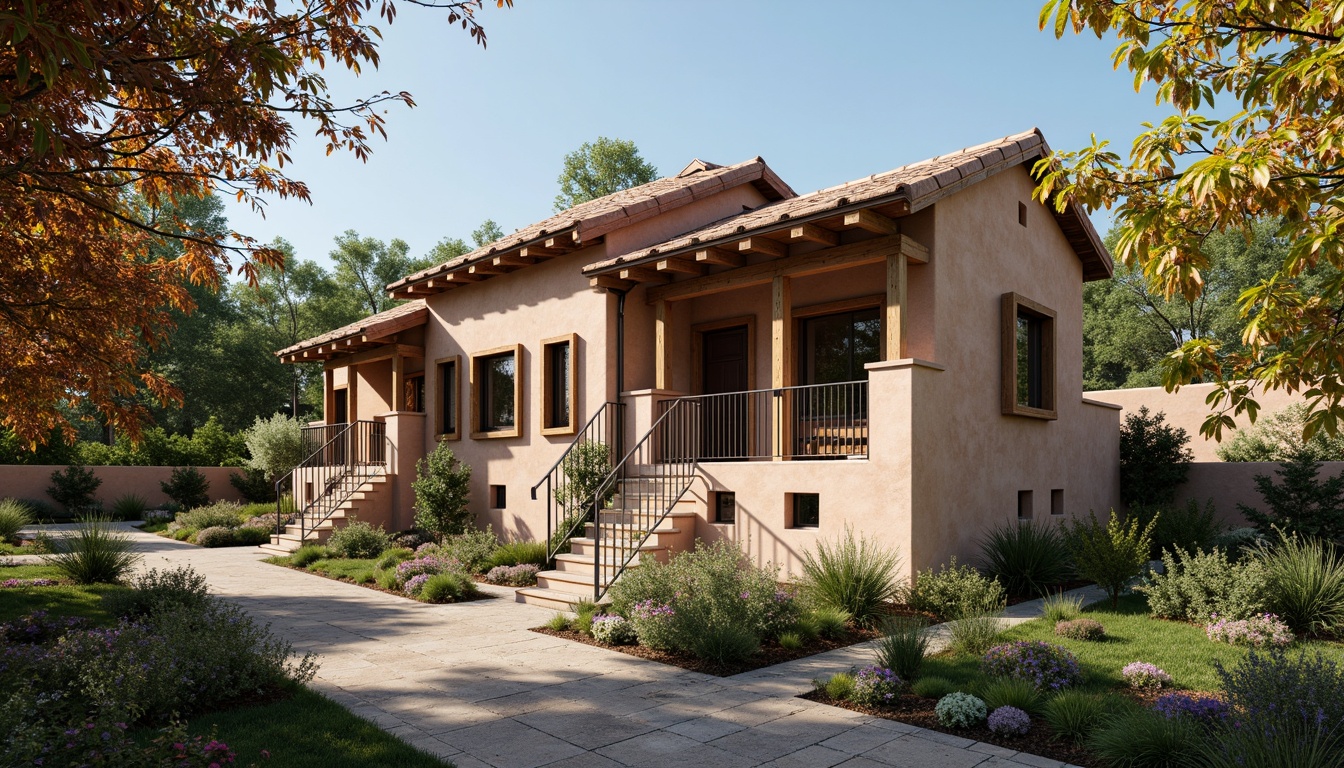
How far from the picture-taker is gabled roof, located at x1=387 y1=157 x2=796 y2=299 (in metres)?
13.1

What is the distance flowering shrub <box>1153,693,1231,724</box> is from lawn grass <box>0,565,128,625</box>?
9125mm

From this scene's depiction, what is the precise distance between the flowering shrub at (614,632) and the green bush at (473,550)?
4.52m

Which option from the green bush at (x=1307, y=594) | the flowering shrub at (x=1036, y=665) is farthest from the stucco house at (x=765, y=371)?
the green bush at (x=1307, y=594)

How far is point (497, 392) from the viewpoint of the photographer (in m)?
15.7

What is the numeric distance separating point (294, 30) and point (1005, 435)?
32.6 ft

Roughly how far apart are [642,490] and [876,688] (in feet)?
21.3

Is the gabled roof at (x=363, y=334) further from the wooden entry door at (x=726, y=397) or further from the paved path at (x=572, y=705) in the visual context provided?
the paved path at (x=572, y=705)

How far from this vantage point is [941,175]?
10133 millimetres

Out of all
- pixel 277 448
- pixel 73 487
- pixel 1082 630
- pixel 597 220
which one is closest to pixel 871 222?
pixel 597 220

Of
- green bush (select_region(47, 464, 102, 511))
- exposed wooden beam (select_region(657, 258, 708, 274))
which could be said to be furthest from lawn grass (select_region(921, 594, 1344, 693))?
green bush (select_region(47, 464, 102, 511))

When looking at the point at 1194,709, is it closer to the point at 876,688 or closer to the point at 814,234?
the point at 876,688

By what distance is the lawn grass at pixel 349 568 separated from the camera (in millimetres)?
12172

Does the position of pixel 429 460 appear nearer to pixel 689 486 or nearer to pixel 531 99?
pixel 689 486

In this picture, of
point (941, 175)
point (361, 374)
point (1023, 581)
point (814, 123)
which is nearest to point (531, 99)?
point (814, 123)
